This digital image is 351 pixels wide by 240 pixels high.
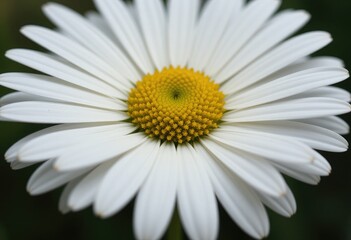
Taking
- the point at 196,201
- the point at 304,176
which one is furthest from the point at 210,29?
the point at 196,201

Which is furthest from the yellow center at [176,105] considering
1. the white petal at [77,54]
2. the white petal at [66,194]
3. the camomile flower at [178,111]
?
the white petal at [66,194]

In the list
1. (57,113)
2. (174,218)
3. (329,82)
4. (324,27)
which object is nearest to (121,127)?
(57,113)

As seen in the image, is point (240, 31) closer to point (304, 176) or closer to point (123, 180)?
point (304, 176)

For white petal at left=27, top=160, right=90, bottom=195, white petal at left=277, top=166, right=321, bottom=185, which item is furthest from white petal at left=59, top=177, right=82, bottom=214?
white petal at left=277, top=166, right=321, bottom=185

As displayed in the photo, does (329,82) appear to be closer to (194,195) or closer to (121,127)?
(194,195)

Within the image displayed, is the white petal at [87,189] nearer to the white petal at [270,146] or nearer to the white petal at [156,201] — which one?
the white petal at [156,201]

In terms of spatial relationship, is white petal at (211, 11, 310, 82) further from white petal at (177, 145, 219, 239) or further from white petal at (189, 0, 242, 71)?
white petal at (177, 145, 219, 239)
